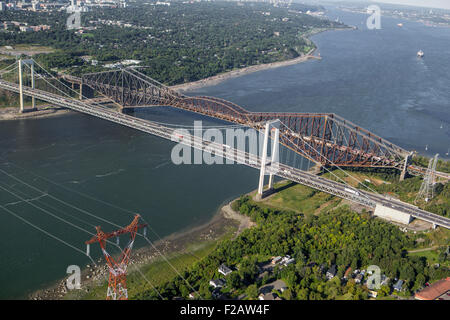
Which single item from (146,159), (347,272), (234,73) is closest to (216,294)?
(347,272)

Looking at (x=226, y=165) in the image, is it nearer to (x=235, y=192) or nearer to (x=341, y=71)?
(x=235, y=192)

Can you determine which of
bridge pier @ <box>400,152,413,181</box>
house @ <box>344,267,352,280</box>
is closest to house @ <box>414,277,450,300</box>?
house @ <box>344,267,352,280</box>

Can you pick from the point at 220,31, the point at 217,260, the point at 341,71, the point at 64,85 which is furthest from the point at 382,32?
the point at 217,260

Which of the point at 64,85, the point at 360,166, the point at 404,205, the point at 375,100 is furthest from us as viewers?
the point at 375,100

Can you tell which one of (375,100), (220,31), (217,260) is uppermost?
(220,31)

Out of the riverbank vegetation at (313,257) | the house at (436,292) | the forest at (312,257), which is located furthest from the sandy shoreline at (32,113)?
the house at (436,292)

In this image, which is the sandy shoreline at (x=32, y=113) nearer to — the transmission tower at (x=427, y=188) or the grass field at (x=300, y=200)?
the grass field at (x=300, y=200)

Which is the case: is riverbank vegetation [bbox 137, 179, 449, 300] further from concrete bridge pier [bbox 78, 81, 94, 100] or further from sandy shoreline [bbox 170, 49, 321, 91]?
sandy shoreline [bbox 170, 49, 321, 91]
